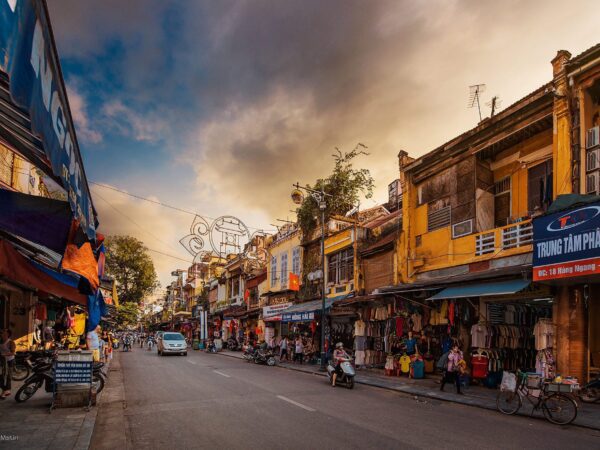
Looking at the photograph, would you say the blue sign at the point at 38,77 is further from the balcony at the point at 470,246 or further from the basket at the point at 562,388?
the balcony at the point at 470,246

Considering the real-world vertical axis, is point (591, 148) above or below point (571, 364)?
above

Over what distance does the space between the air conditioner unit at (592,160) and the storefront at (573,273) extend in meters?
1.62

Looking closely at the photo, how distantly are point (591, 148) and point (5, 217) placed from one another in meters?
14.9

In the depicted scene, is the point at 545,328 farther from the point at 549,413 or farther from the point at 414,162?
the point at 414,162

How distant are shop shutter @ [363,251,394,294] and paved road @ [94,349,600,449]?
8338mm

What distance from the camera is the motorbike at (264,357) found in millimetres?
24800

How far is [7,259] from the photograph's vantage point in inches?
285

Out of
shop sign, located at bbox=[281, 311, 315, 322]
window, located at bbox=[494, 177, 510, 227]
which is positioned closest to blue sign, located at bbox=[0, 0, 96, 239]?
window, located at bbox=[494, 177, 510, 227]

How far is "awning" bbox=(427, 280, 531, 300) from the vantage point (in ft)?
43.1

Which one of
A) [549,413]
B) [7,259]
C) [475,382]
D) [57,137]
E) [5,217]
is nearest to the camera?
[57,137]

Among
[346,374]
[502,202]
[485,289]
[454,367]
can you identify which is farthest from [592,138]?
[346,374]

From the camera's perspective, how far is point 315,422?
8.82 m

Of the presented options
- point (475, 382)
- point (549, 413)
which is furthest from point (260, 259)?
point (549, 413)

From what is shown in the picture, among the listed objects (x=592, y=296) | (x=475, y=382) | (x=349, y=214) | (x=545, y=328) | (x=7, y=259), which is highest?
(x=349, y=214)
